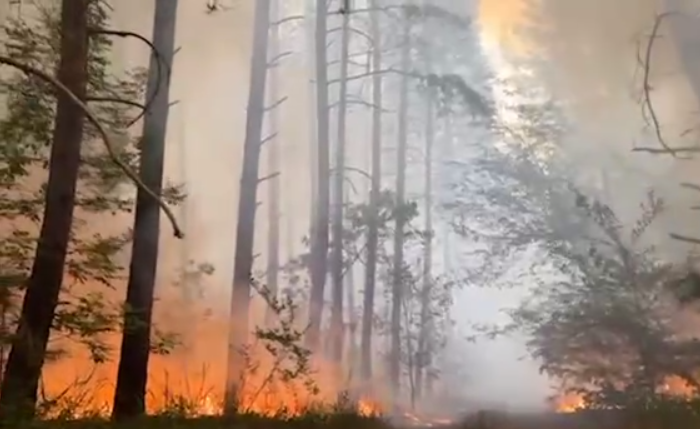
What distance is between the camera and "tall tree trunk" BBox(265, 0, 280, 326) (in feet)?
6.70

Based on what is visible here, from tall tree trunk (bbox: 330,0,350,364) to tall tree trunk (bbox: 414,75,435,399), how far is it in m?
0.18

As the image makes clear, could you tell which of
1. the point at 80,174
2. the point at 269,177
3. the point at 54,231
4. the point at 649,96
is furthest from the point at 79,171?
the point at 649,96

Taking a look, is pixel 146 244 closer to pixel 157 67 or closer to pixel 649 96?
pixel 157 67

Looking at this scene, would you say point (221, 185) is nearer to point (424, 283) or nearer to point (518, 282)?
point (424, 283)

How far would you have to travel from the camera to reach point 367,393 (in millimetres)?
2037

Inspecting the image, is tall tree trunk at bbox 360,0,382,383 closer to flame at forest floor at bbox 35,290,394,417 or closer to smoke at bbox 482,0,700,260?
flame at forest floor at bbox 35,290,394,417

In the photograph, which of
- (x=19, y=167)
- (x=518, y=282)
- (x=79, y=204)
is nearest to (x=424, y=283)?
(x=518, y=282)

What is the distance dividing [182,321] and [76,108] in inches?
20.0

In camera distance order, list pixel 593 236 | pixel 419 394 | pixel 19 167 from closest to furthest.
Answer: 1. pixel 19 167
2. pixel 419 394
3. pixel 593 236

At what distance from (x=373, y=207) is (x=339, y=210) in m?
0.08

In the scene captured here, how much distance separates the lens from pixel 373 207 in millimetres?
2121

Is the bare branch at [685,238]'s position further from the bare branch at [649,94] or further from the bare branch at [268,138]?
the bare branch at [268,138]

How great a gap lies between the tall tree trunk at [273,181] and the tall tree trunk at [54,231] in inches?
16.6

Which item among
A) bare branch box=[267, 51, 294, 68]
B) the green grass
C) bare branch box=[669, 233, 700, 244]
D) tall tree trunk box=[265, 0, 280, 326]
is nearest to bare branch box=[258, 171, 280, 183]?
tall tree trunk box=[265, 0, 280, 326]
